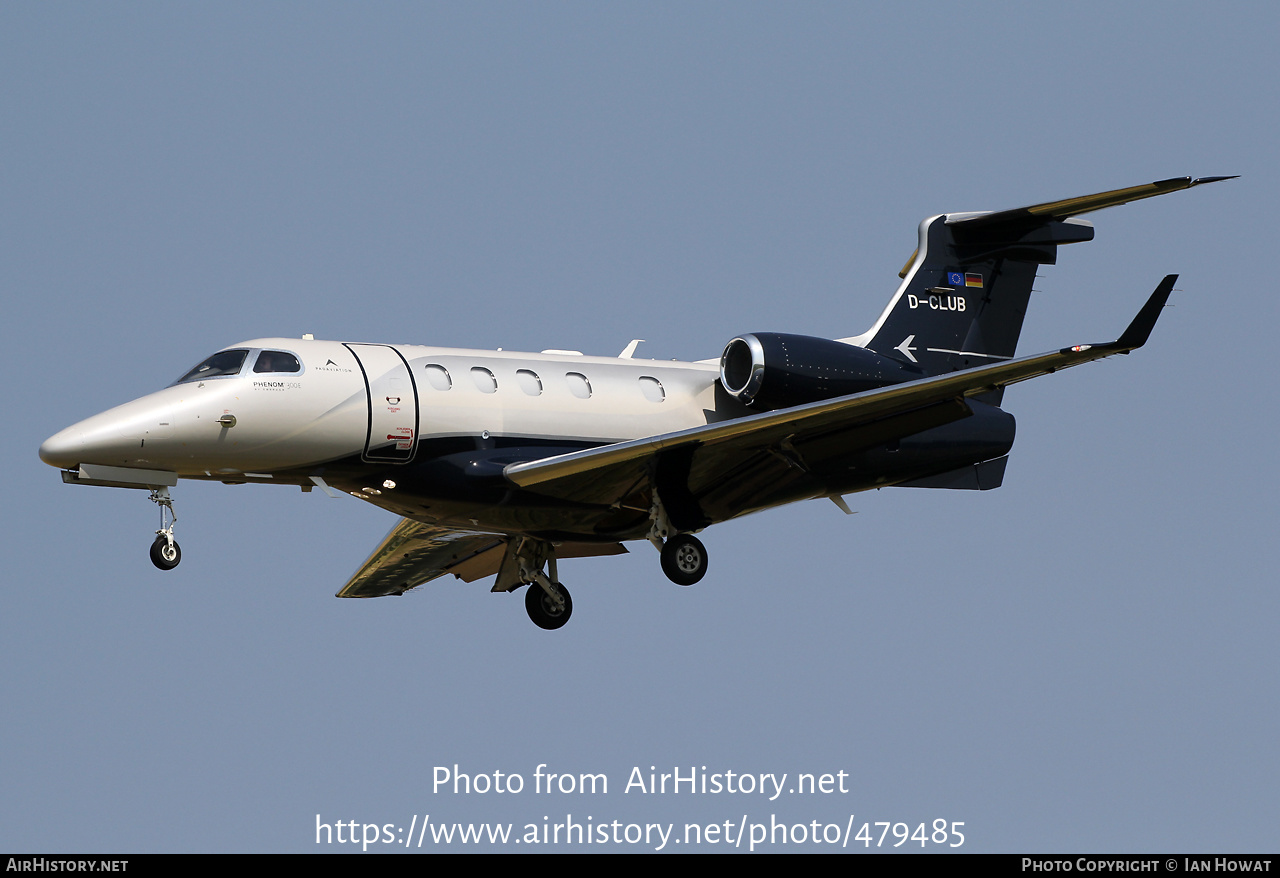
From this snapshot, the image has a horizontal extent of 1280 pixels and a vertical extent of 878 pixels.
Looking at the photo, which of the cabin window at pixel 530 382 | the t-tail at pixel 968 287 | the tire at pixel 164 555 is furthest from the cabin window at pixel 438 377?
the t-tail at pixel 968 287

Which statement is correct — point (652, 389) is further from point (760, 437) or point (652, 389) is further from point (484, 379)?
point (484, 379)

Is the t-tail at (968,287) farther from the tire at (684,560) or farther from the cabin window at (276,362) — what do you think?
the cabin window at (276,362)

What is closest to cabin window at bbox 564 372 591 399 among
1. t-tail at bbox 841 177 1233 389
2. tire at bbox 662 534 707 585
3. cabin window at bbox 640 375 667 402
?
cabin window at bbox 640 375 667 402

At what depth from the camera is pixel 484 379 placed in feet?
74.9

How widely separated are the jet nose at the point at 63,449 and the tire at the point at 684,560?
765 cm

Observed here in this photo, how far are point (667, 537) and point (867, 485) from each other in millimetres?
3396

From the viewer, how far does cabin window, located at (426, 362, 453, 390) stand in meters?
22.5

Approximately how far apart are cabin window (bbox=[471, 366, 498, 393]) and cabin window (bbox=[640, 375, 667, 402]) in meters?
2.26

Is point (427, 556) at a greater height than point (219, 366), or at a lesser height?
lesser

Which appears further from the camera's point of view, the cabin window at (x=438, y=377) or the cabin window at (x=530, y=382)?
the cabin window at (x=530, y=382)

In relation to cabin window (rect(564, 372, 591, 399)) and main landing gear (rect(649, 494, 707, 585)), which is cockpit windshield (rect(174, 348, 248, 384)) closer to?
cabin window (rect(564, 372, 591, 399))

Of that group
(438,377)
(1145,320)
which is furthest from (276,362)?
(1145,320)

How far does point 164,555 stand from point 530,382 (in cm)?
525

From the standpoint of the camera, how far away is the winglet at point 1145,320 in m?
20.0
